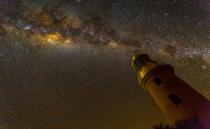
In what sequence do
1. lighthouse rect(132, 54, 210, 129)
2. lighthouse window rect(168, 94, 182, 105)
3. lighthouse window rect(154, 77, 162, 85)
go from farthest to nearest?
lighthouse window rect(154, 77, 162, 85), lighthouse window rect(168, 94, 182, 105), lighthouse rect(132, 54, 210, 129)

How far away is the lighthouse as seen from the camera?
2081cm

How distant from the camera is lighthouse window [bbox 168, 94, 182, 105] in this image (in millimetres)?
22119

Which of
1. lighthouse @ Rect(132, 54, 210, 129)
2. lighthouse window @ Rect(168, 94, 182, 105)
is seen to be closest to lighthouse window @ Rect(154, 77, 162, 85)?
lighthouse @ Rect(132, 54, 210, 129)

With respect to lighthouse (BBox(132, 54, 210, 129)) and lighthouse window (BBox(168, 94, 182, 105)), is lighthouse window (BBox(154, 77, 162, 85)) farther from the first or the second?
lighthouse window (BBox(168, 94, 182, 105))

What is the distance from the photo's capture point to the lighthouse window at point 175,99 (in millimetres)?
22119

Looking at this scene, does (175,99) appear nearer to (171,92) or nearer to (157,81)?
Answer: (171,92)

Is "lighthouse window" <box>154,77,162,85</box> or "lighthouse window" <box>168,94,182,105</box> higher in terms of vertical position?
"lighthouse window" <box>154,77,162,85</box>

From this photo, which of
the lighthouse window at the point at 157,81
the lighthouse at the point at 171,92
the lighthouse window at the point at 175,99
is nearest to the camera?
the lighthouse at the point at 171,92

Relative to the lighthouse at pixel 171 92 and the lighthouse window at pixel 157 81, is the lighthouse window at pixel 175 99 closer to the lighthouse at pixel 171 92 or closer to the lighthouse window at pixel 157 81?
the lighthouse at pixel 171 92

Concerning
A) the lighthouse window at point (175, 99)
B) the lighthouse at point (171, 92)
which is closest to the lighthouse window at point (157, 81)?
the lighthouse at point (171, 92)

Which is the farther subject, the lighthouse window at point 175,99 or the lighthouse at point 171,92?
the lighthouse window at point 175,99

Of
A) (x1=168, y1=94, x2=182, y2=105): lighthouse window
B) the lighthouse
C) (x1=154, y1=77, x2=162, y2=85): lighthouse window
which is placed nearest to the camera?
the lighthouse

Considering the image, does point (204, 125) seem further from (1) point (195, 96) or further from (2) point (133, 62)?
(2) point (133, 62)

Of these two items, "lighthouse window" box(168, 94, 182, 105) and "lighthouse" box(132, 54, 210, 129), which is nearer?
"lighthouse" box(132, 54, 210, 129)
